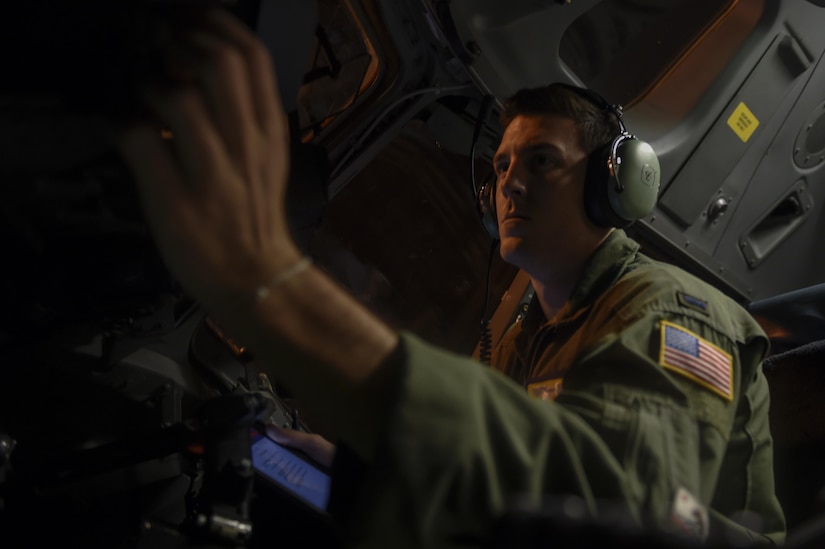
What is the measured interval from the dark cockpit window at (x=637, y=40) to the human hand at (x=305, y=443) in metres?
1.57

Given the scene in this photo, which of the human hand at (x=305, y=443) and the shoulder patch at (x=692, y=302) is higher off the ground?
the shoulder patch at (x=692, y=302)

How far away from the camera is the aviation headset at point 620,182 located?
1.58 meters

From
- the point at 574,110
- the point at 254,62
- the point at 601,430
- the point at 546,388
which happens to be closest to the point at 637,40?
the point at 574,110

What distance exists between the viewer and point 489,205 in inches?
74.3

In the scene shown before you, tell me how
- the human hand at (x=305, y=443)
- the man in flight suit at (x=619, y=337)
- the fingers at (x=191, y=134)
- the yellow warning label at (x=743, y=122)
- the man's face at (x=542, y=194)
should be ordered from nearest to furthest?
the fingers at (x=191, y=134), the man in flight suit at (x=619, y=337), the human hand at (x=305, y=443), the man's face at (x=542, y=194), the yellow warning label at (x=743, y=122)

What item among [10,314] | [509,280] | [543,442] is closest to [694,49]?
[509,280]

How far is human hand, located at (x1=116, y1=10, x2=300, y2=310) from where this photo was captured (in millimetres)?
610

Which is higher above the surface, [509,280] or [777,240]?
[777,240]

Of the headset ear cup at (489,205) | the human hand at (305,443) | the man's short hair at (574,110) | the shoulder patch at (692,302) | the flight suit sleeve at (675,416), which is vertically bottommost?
the human hand at (305,443)

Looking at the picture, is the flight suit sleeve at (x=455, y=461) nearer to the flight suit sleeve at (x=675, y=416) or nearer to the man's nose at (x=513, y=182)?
the flight suit sleeve at (x=675, y=416)

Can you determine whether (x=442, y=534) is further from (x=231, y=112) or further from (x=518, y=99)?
(x=518, y=99)

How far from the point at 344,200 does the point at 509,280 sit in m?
0.64

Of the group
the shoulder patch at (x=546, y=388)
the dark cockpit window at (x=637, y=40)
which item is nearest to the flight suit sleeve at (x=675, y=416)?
the shoulder patch at (x=546, y=388)

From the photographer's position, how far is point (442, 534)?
0.71 meters
